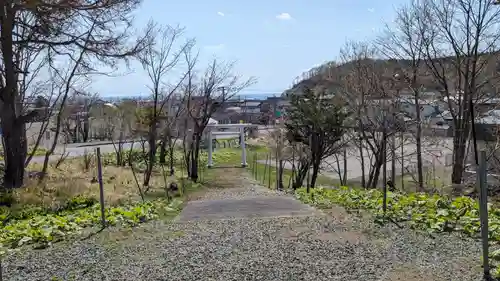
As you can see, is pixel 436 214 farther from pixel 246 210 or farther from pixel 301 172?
pixel 301 172

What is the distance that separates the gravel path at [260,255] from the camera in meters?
4.31

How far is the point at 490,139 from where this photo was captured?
16516mm

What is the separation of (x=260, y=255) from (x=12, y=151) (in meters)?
9.81

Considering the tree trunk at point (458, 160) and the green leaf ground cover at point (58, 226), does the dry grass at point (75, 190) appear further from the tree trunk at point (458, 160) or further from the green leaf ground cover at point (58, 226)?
the tree trunk at point (458, 160)

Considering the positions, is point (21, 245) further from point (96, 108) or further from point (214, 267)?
point (96, 108)

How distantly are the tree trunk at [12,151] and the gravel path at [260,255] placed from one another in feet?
24.0

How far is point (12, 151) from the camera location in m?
12.4

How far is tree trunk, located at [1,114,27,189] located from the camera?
40.3 feet

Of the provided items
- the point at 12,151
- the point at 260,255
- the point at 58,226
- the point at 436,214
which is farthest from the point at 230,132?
the point at 260,255

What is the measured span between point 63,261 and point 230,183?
1476cm

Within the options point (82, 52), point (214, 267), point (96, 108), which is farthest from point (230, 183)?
point (96, 108)

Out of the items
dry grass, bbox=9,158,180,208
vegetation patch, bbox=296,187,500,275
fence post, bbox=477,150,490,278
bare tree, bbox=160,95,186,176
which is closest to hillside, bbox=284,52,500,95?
bare tree, bbox=160,95,186,176

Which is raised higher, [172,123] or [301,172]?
[172,123]

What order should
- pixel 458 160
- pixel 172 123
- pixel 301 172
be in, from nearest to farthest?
pixel 458 160, pixel 301 172, pixel 172 123
